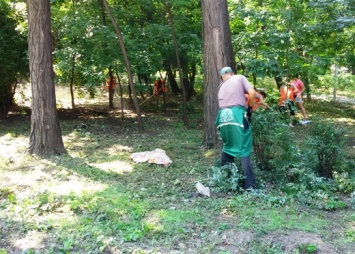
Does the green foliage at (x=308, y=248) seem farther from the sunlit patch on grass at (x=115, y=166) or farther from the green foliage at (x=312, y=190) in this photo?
the sunlit patch on grass at (x=115, y=166)

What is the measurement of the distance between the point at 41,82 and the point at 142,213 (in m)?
4.41

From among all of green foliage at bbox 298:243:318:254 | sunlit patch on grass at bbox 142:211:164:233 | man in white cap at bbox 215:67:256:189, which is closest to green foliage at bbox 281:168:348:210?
man in white cap at bbox 215:67:256:189

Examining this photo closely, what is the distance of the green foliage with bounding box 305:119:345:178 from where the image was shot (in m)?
6.39

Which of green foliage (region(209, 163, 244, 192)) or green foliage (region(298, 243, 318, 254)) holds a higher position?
green foliage (region(209, 163, 244, 192))

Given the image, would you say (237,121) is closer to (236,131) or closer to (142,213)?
(236,131)

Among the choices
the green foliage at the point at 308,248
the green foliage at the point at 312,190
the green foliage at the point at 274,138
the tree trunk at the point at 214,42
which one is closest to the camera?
the green foliage at the point at 308,248

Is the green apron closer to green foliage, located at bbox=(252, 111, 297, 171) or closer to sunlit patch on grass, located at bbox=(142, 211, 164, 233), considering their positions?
green foliage, located at bbox=(252, 111, 297, 171)

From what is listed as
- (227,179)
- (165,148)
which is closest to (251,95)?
(227,179)

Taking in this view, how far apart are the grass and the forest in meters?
0.02

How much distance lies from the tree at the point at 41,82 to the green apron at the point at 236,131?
13.0 feet

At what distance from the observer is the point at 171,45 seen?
13.9 metres

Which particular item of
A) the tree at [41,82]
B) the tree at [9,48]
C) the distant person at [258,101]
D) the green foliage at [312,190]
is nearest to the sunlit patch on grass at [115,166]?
the tree at [41,82]

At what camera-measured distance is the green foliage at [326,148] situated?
6387 mm

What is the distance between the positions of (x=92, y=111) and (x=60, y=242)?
40.7ft
